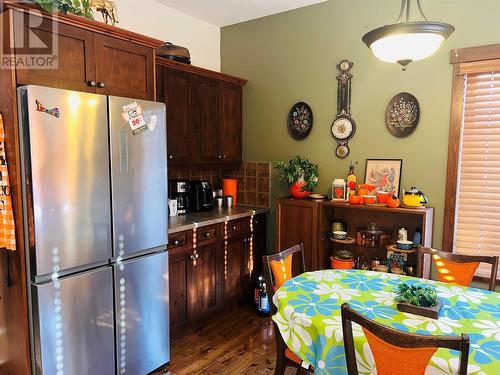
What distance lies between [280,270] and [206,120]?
1850 millimetres

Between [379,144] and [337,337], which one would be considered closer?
[337,337]

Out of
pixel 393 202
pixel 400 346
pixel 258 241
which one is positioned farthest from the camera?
pixel 258 241

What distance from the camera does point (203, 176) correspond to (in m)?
3.88

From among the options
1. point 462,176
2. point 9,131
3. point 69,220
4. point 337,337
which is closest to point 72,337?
point 69,220

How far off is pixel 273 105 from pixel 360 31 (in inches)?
41.8

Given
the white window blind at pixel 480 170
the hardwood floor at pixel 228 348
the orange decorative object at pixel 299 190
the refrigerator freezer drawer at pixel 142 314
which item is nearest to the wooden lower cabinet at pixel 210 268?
the hardwood floor at pixel 228 348

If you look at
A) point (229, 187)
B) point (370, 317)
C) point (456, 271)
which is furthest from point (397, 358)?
point (229, 187)

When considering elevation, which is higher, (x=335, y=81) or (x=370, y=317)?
(x=335, y=81)

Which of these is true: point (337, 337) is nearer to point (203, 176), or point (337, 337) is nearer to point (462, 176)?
point (462, 176)

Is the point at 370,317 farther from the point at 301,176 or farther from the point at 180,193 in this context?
the point at 180,193

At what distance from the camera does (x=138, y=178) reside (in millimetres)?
2377

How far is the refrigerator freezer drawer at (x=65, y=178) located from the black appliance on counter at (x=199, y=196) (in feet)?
4.30

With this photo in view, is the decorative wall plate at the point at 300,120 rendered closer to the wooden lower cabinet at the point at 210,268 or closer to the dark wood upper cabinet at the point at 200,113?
the dark wood upper cabinet at the point at 200,113

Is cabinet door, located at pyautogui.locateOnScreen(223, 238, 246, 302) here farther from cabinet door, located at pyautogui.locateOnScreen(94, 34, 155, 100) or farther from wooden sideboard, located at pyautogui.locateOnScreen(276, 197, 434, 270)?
cabinet door, located at pyautogui.locateOnScreen(94, 34, 155, 100)
